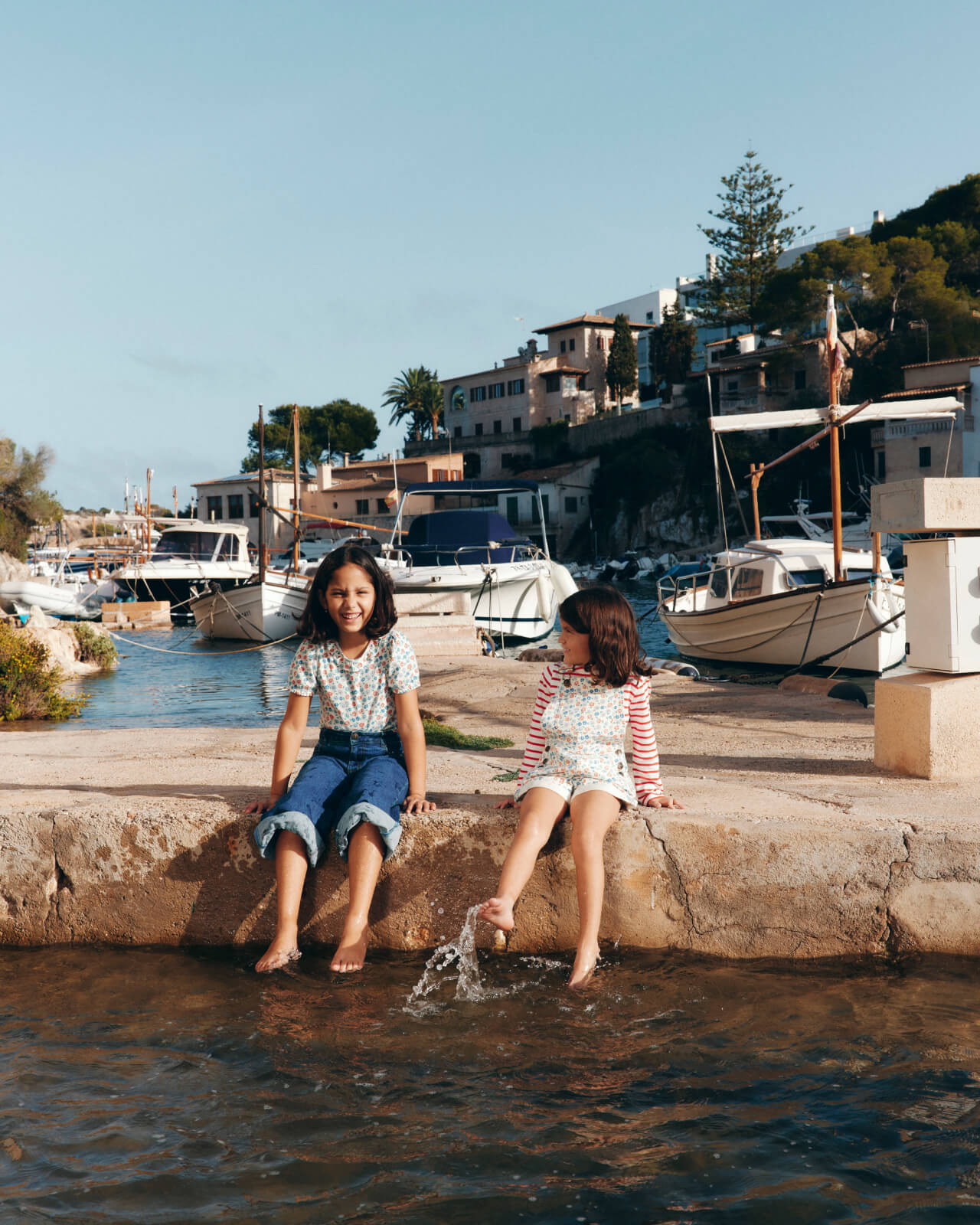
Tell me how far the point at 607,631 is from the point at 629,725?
47 cm

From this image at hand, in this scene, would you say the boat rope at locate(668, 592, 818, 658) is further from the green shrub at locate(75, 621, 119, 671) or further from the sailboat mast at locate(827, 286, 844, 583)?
the green shrub at locate(75, 621, 119, 671)

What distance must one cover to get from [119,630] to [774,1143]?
3211 centimetres

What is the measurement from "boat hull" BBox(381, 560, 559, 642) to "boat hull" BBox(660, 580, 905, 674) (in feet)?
21.7

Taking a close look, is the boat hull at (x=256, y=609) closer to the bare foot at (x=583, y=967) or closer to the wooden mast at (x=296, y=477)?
the wooden mast at (x=296, y=477)

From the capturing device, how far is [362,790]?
13.3 ft

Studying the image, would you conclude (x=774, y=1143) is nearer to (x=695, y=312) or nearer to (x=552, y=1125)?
(x=552, y=1125)

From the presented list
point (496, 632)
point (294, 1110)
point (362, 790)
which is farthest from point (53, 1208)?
point (496, 632)

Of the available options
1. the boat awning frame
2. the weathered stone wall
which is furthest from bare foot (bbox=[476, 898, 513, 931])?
the boat awning frame

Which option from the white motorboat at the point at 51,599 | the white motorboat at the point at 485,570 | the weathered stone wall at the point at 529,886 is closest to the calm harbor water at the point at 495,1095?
the weathered stone wall at the point at 529,886

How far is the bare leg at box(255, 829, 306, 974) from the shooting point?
13.1ft

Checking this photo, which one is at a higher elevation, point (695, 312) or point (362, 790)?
point (695, 312)

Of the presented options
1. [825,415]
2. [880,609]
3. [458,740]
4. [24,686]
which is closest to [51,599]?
[24,686]

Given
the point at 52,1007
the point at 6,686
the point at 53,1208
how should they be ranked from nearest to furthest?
the point at 53,1208 < the point at 52,1007 < the point at 6,686

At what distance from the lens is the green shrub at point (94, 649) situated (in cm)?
2119
